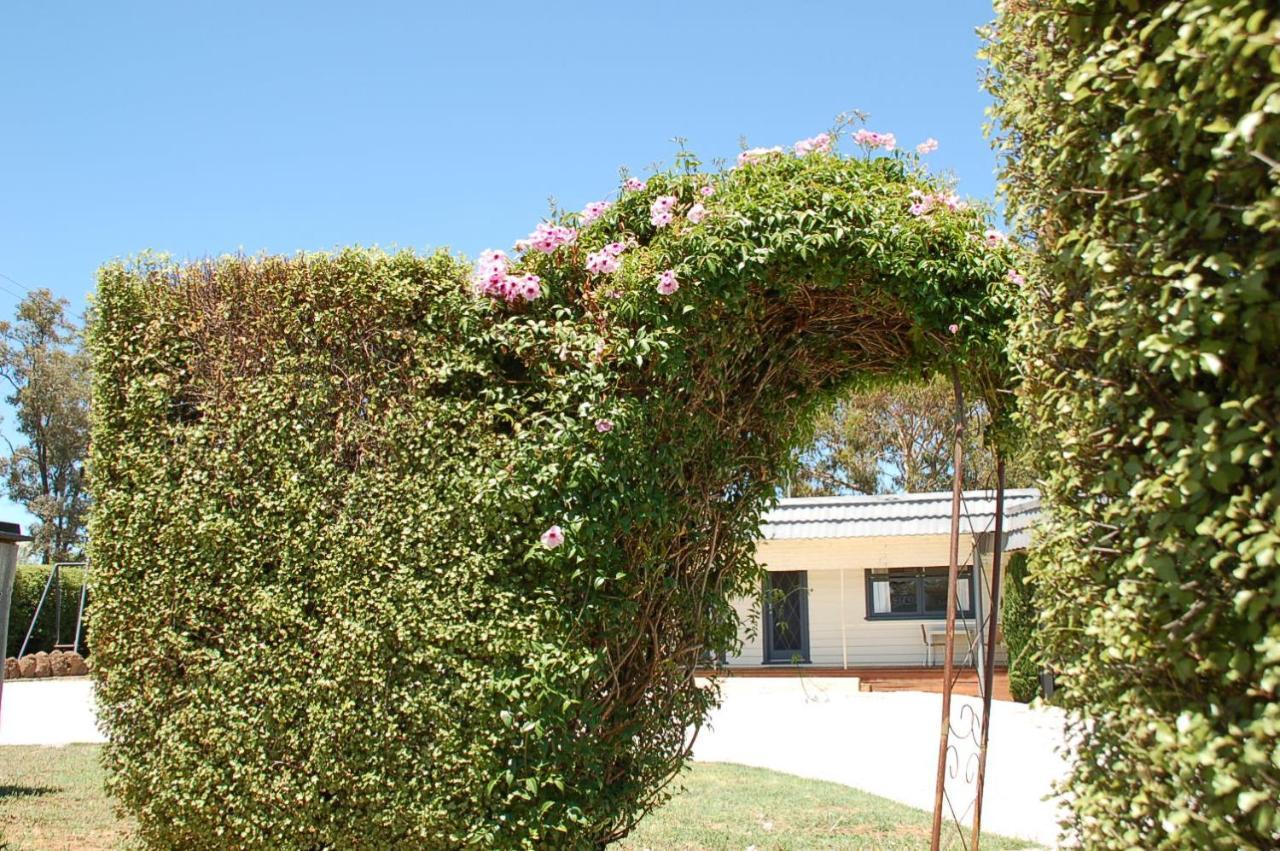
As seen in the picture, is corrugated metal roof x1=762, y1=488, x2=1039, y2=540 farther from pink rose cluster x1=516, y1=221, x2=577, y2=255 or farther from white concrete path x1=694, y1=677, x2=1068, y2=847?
pink rose cluster x1=516, y1=221, x2=577, y2=255

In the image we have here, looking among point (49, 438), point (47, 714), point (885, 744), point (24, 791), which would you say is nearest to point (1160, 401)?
point (24, 791)

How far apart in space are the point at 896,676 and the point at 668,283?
15.3 metres

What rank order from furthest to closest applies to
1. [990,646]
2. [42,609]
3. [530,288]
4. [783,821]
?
[42,609] → [783,821] → [990,646] → [530,288]

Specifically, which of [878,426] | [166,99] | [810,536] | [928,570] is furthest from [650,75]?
[878,426]

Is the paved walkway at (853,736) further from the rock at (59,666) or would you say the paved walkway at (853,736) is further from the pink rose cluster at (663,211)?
the pink rose cluster at (663,211)

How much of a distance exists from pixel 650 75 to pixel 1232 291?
793 cm

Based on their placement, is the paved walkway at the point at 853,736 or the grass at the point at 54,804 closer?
the grass at the point at 54,804

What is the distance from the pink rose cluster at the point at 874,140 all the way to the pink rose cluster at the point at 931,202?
30cm

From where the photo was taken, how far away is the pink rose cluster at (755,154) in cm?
490

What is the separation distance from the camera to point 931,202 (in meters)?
4.78

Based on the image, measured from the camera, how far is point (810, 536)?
1841 cm

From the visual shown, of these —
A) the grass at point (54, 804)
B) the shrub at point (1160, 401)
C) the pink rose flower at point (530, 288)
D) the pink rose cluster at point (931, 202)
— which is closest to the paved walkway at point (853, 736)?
the grass at point (54, 804)

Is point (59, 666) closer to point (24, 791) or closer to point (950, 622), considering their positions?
point (24, 791)

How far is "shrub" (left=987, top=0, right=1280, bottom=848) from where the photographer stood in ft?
7.05
